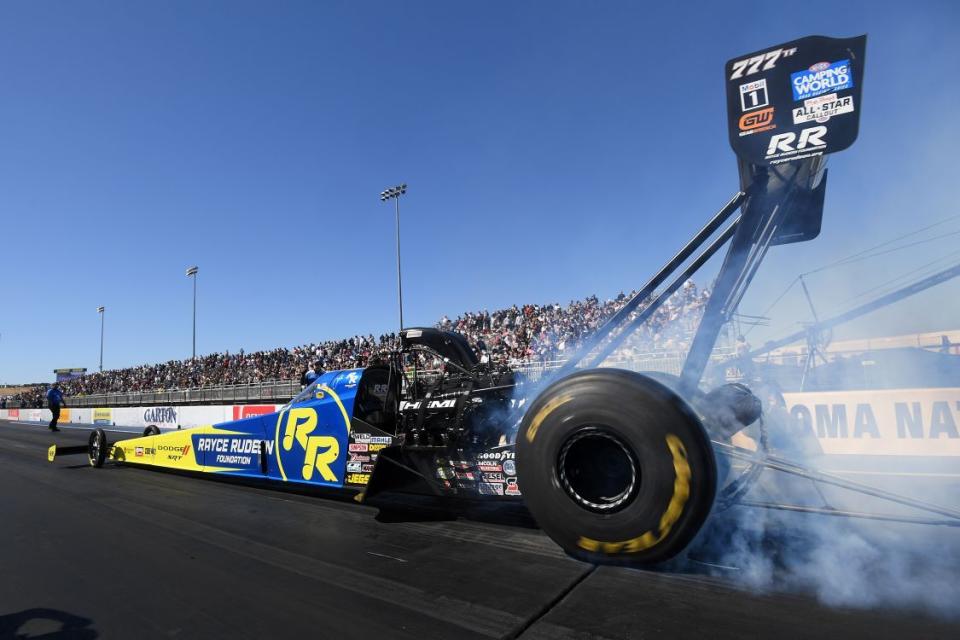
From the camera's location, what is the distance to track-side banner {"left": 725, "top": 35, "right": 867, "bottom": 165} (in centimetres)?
325

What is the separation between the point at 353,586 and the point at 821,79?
4.54 m

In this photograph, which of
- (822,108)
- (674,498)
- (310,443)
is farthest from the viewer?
(310,443)

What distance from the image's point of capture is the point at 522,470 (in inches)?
149

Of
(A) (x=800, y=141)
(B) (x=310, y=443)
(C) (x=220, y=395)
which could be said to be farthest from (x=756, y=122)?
(C) (x=220, y=395)

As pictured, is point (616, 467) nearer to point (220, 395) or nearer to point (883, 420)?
point (883, 420)

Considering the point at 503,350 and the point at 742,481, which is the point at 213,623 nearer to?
the point at 742,481

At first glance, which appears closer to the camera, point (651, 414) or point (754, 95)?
point (651, 414)

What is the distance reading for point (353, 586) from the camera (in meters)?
3.61

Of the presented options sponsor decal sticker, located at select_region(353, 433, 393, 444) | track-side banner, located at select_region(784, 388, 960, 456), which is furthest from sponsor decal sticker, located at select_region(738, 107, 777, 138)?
track-side banner, located at select_region(784, 388, 960, 456)

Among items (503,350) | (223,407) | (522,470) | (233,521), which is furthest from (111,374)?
(522,470)

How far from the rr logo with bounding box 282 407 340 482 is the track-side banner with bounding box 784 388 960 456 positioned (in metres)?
6.92

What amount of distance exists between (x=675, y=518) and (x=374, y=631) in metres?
1.87

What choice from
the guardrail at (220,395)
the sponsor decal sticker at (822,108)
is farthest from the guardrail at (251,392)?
the sponsor decal sticker at (822,108)

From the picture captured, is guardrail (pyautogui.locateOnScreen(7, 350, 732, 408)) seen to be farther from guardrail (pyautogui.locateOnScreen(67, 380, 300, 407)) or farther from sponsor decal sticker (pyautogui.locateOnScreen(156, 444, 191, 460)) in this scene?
sponsor decal sticker (pyautogui.locateOnScreen(156, 444, 191, 460))
